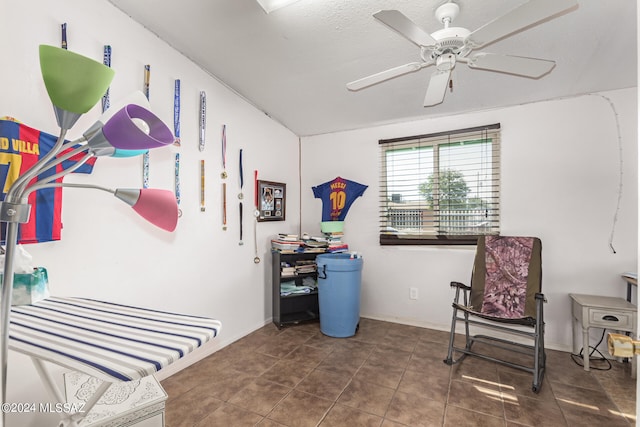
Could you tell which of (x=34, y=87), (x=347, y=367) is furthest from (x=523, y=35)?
(x=34, y=87)

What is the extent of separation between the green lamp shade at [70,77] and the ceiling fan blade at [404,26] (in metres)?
1.14

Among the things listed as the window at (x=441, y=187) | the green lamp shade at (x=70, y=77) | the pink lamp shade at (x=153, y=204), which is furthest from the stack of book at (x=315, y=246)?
the green lamp shade at (x=70, y=77)

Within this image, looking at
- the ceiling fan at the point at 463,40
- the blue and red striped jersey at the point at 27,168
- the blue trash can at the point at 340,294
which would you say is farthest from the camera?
the blue trash can at the point at 340,294

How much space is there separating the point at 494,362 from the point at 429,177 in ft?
5.76

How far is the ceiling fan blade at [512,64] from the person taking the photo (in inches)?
60.9

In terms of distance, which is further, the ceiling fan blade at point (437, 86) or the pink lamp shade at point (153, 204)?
the ceiling fan blade at point (437, 86)

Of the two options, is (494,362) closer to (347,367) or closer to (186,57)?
(347,367)

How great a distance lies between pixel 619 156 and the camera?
247 centimetres

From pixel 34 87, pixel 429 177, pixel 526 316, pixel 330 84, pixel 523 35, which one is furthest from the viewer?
pixel 429 177

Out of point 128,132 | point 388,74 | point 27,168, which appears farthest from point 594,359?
point 27,168

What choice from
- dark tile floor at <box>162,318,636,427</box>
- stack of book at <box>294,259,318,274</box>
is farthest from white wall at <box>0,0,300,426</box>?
dark tile floor at <box>162,318,636,427</box>

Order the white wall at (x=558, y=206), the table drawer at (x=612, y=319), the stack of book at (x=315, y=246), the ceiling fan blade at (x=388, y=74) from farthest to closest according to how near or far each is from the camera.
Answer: the stack of book at (x=315, y=246)
the white wall at (x=558, y=206)
the table drawer at (x=612, y=319)
the ceiling fan blade at (x=388, y=74)

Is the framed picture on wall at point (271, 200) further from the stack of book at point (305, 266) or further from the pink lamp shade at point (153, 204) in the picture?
the pink lamp shade at point (153, 204)

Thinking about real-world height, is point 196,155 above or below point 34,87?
below
